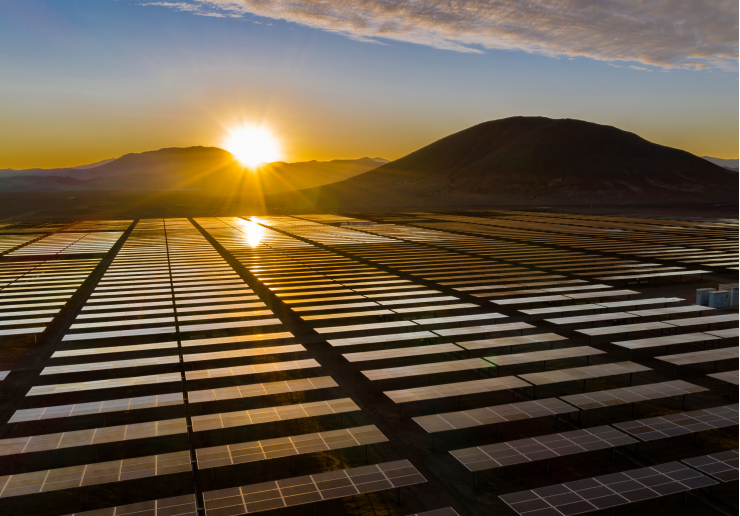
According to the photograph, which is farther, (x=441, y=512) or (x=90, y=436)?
(x=90, y=436)

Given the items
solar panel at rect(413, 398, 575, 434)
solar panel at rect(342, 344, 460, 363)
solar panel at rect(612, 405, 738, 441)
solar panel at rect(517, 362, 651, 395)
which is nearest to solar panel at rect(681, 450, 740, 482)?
solar panel at rect(612, 405, 738, 441)

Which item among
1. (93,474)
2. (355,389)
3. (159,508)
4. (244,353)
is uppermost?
(244,353)

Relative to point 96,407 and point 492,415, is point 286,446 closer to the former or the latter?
point 492,415

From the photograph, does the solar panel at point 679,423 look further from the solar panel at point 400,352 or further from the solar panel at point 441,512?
the solar panel at point 400,352

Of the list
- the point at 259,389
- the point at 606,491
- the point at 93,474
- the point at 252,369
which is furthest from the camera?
the point at 252,369

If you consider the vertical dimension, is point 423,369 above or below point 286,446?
above

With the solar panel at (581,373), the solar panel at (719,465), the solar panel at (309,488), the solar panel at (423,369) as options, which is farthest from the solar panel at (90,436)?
the solar panel at (719,465)

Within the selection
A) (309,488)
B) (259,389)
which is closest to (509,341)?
(259,389)
